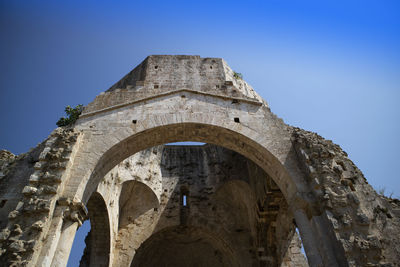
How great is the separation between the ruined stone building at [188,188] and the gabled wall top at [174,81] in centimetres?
5

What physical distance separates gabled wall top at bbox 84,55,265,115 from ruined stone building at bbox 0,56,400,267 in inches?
1.8

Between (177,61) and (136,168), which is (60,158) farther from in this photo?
(136,168)

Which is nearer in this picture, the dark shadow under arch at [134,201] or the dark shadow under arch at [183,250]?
the dark shadow under arch at [134,201]

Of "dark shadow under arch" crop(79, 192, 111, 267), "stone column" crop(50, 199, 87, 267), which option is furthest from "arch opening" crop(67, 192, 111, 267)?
"stone column" crop(50, 199, 87, 267)

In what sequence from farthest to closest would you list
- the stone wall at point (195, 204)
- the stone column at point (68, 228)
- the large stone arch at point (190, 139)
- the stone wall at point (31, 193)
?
the stone wall at point (195, 204) < the large stone arch at point (190, 139) < the stone column at point (68, 228) < the stone wall at point (31, 193)

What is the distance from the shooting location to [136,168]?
1122 cm

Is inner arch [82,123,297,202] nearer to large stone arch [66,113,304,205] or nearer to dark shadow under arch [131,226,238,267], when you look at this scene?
large stone arch [66,113,304,205]

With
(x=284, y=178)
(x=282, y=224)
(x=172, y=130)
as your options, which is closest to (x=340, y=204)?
(x=284, y=178)

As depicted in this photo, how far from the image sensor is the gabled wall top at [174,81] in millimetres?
7516

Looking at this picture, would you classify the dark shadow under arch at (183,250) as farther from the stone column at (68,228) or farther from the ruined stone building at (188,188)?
the stone column at (68,228)

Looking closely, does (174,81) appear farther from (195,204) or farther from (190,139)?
(195,204)

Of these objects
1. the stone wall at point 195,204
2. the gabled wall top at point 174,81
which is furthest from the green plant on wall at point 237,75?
the stone wall at point 195,204

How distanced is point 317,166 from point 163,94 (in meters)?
4.27

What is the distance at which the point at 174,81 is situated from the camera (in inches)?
322
